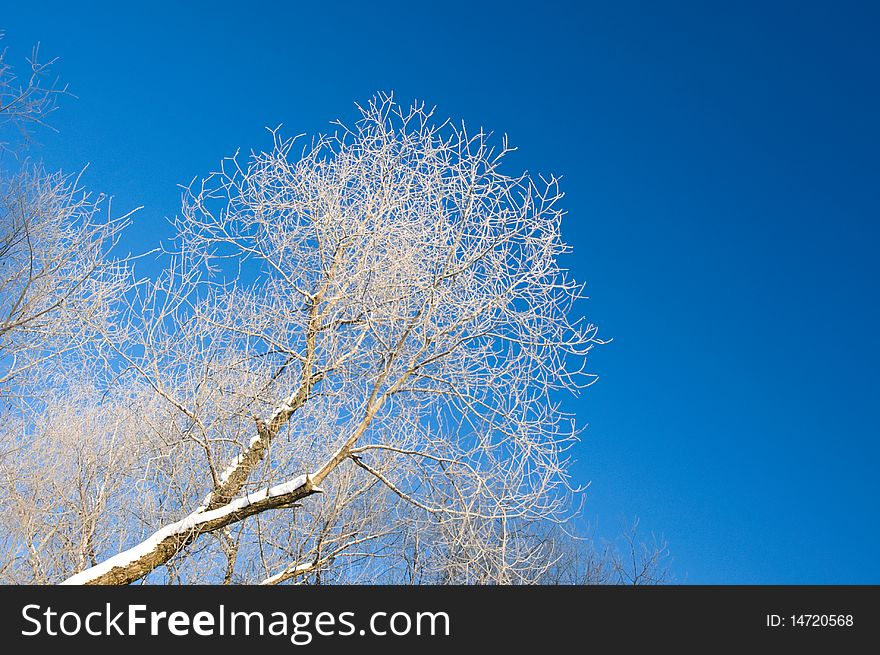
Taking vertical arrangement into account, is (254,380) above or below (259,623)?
above

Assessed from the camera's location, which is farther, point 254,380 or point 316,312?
point 254,380

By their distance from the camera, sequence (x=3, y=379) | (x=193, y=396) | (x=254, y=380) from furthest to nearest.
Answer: (x=3, y=379), (x=254, y=380), (x=193, y=396)

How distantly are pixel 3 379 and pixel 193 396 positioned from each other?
9.37 feet

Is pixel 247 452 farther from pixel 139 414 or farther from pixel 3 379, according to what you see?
pixel 139 414

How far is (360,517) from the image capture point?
11836mm

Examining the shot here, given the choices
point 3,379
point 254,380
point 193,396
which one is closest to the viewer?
point 193,396

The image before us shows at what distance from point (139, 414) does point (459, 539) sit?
600cm

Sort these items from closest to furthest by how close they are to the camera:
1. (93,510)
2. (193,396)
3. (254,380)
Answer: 1. (193,396)
2. (254,380)
3. (93,510)

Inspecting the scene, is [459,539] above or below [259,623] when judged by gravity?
above

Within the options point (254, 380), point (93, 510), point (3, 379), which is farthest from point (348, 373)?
point (93, 510)

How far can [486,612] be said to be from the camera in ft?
23.5

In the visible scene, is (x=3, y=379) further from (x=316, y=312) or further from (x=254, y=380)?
(x=316, y=312)

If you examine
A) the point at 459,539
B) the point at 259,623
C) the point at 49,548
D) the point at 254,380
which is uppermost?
the point at 254,380

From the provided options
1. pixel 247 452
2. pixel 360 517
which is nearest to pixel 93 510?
pixel 360 517
